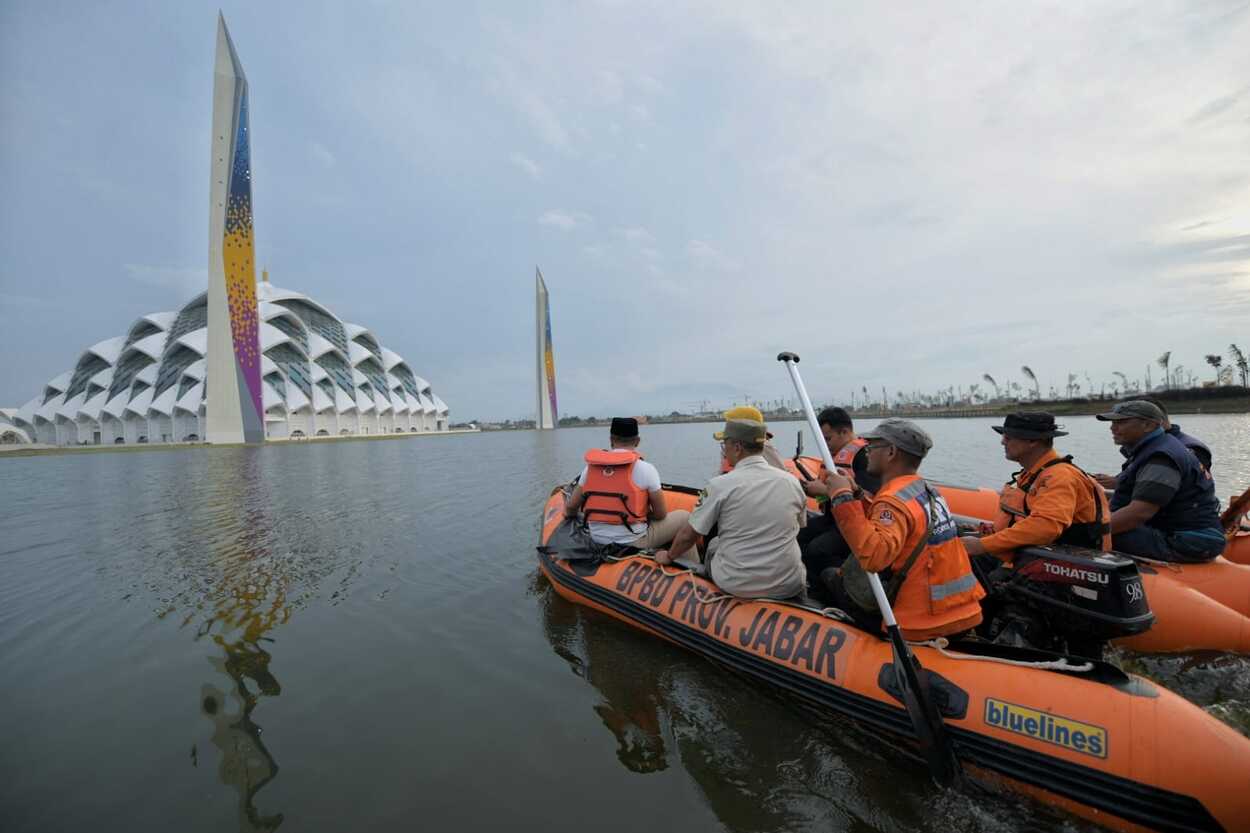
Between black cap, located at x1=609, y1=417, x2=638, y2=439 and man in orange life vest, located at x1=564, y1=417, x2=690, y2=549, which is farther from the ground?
black cap, located at x1=609, y1=417, x2=638, y2=439

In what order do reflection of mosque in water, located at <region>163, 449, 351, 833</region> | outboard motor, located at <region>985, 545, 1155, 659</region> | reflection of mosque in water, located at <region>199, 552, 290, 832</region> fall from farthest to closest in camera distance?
outboard motor, located at <region>985, 545, 1155, 659</region>, reflection of mosque in water, located at <region>163, 449, 351, 833</region>, reflection of mosque in water, located at <region>199, 552, 290, 832</region>

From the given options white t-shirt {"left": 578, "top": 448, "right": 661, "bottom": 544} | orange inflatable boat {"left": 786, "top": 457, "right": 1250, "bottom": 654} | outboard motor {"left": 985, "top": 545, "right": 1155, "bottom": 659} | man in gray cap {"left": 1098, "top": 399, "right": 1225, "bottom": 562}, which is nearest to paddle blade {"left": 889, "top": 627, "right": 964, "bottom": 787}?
outboard motor {"left": 985, "top": 545, "right": 1155, "bottom": 659}

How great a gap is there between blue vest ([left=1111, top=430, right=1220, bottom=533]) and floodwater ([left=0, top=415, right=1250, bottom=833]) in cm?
114

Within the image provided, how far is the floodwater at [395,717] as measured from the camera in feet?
8.89

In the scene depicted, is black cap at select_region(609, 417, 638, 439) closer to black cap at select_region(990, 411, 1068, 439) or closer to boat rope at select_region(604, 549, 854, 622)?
boat rope at select_region(604, 549, 854, 622)

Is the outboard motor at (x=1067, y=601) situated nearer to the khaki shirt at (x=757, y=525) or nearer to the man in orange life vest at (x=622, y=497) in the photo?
the khaki shirt at (x=757, y=525)

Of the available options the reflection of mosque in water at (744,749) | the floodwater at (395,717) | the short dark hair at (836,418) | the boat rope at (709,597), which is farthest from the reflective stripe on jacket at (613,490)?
the short dark hair at (836,418)

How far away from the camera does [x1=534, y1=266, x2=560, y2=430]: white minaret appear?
78.8 m

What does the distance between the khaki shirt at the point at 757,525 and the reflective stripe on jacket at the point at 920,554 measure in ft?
2.42

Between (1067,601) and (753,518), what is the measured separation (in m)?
1.99

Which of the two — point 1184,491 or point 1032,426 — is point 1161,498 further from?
point 1032,426

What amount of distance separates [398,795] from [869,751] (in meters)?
2.59

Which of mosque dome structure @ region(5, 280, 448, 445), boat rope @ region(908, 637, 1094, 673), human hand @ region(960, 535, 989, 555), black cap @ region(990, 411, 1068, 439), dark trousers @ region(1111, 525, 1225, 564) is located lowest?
boat rope @ region(908, 637, 1094, 673)

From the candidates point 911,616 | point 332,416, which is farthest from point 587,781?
Result: point 332,416
